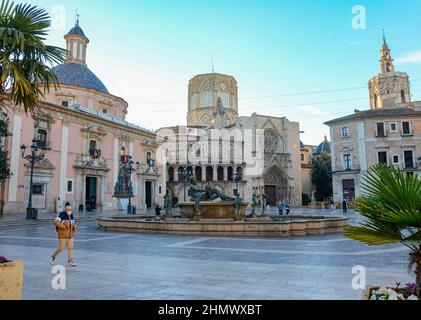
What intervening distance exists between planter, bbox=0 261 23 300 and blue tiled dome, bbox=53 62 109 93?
36.5 m

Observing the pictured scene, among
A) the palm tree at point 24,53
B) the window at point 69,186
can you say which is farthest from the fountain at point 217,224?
the window at point 69,186

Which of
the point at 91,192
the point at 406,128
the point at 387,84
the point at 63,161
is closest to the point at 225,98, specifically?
the point at 387,84

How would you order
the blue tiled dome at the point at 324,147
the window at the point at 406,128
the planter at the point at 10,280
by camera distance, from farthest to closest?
1. the blue tiled dome at the point at 324,147
2. the window at the point at 406,128
3. the planter at the point at 10,280

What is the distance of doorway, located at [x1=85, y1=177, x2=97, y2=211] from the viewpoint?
33031mm

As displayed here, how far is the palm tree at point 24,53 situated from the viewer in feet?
14.2

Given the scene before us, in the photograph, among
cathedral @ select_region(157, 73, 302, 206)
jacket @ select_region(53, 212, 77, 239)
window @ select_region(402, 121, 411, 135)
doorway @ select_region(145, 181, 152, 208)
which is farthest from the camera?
cathedral @ select_region(157, 73, 302, 206)

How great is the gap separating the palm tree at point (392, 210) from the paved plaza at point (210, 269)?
240 centimetres

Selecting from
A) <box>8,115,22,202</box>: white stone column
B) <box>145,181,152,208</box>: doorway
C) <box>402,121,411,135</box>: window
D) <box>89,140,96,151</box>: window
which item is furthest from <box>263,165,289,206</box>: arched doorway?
<box>8,115,22,202</box>: white stone column

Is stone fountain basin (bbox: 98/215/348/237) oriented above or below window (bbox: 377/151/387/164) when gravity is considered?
below

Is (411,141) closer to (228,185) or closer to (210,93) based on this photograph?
(228,185)

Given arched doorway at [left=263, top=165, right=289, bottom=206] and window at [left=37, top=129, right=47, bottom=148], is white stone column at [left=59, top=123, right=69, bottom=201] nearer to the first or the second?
window at [left=37, top=129, right=47, bottom=148]

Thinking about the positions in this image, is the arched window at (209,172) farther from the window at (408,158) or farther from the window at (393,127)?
the window at (408,158)

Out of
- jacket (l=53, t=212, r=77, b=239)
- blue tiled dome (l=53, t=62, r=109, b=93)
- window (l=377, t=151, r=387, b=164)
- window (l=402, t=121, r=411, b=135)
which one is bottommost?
jacket (l=53, t=212, r=77, b=239)
